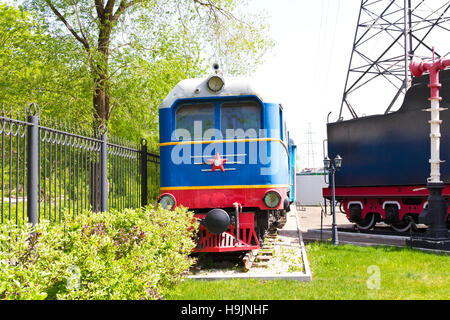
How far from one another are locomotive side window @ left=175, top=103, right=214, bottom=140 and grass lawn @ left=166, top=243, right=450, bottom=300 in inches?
106

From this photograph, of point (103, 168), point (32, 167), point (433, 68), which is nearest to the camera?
point (32, 167)

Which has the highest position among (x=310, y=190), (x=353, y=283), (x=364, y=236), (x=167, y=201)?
(x=167, y=201)

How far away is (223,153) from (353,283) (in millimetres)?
3010

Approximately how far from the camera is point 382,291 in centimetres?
605

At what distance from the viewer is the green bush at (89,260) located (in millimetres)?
3258

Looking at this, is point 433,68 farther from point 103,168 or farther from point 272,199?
point 103,168

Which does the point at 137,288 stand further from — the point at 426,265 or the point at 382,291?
the point at 426,265

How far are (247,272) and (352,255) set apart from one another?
2849 mm

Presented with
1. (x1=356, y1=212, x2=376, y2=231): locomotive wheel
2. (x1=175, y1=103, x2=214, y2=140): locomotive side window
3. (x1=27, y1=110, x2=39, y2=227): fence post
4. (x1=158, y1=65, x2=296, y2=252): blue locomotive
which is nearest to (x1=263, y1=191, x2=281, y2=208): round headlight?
(x1=158, y1=65, x2=296, y2=252): blue locomotive

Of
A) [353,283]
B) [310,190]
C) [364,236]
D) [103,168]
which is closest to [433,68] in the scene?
[364,236]

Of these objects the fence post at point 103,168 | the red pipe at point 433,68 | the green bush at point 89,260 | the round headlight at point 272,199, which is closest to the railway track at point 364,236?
the red pipe at point 433,68

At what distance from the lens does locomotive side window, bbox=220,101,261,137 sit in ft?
25.9

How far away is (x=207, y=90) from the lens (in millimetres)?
7957
